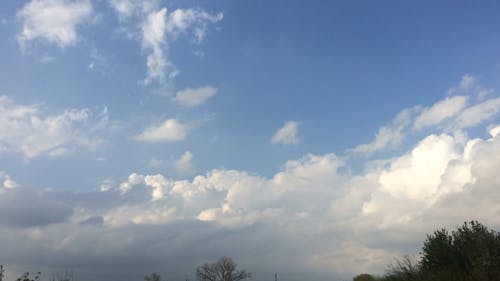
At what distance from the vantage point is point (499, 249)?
138ft

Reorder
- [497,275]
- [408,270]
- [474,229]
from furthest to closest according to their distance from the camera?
[408,270] < [474,229] < [497,275]

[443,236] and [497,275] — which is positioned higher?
[443,236]

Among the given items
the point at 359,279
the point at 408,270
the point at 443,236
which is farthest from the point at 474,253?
the point at 359,279

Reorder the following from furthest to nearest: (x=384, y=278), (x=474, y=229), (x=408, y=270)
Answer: (x=384, y=278) < (x=408, y=270) < (x=474, y=229)

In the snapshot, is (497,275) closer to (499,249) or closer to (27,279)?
(499,249)

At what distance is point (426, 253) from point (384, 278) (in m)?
16.1

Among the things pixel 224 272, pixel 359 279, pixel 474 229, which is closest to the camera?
pixel 474 229

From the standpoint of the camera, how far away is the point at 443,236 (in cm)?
5044

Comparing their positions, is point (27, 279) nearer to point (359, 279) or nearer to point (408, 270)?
point (408, 270)

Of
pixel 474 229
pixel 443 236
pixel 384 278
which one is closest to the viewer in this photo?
pixel 474 229

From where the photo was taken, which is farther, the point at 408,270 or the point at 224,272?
the point at 224,272

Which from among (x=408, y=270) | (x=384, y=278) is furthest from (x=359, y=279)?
(x=408, y=270)

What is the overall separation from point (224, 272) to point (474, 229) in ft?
324

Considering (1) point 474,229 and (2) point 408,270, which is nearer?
(1) point 474,229
